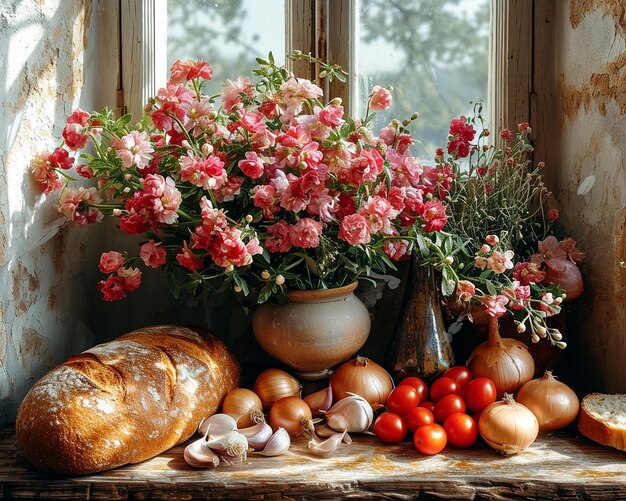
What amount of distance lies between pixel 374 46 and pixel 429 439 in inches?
42.6

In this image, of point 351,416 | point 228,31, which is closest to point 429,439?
point 351,416

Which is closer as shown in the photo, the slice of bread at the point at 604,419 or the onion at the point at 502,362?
the slice of bread at the point at 604,419

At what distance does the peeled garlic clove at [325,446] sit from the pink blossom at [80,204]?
716 mm

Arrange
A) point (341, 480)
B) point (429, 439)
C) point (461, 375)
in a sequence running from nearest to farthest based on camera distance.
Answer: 1. point (341, 480)
2. point (429, 439)
3. point (461, 375)

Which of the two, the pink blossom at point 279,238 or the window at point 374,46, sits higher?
the window at point 374,46

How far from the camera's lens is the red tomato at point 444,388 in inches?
58.2

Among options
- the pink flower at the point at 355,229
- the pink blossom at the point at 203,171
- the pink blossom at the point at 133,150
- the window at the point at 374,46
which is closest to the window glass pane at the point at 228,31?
the window at the point at 374,46

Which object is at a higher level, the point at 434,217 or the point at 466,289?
the point at 434,217

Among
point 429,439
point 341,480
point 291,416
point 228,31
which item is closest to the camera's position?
point 341,480

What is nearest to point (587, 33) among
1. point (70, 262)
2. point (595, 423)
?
point (595, 423)

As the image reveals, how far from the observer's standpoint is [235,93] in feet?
4.68

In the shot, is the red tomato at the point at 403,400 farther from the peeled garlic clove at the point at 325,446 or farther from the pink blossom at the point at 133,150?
the pink blossom at the point at 133,150

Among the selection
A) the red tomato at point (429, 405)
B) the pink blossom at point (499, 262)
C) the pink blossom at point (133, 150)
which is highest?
the pink blossom at point (133, 150)

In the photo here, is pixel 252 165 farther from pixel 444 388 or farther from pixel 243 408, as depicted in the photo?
pixel 444 388
